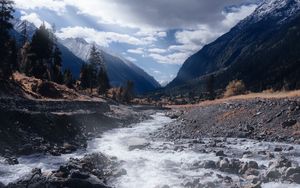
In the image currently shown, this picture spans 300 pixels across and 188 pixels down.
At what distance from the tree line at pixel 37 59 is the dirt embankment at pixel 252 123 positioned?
32317mm

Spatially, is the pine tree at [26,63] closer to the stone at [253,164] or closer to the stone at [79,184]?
the stone at [79,184]

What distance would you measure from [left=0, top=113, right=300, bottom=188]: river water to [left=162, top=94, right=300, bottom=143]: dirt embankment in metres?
2.80

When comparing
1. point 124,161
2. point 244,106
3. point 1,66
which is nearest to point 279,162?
point 124,161

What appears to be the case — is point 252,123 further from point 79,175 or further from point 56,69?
point 56,69

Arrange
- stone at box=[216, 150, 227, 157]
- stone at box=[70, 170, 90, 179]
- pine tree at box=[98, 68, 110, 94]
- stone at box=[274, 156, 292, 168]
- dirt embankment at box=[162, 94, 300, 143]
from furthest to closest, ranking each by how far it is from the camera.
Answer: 1. pine tree at box=[98, 68, 110, 94]
2. dirt embankment at box=[162, 94, 300, 143]
3. stone at box=[216, 150, 227, 157]
4. stone at box=[274, 156, 292, 168]
5. stone at box=[70, 170, 90, 179]

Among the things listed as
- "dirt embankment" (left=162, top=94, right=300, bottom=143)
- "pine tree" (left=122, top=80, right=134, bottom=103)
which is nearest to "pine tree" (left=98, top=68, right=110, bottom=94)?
"pine tree" (left=122, top=80, right=134, bottom=103)

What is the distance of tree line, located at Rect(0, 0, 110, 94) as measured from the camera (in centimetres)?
7062

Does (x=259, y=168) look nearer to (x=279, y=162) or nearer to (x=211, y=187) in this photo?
(x=279, y=162)

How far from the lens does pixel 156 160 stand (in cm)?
3669

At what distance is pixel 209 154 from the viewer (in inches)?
1523

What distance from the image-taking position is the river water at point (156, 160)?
96.1ft

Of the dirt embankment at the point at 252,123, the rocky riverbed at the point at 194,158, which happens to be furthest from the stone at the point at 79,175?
the dirt embankment at the point at 252,123

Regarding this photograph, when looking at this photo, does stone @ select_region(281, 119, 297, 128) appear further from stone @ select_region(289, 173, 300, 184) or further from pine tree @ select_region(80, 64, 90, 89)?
pine tree @ select_region(80, 64, 90, 89)

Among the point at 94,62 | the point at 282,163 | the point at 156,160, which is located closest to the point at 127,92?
the point at 94,62
